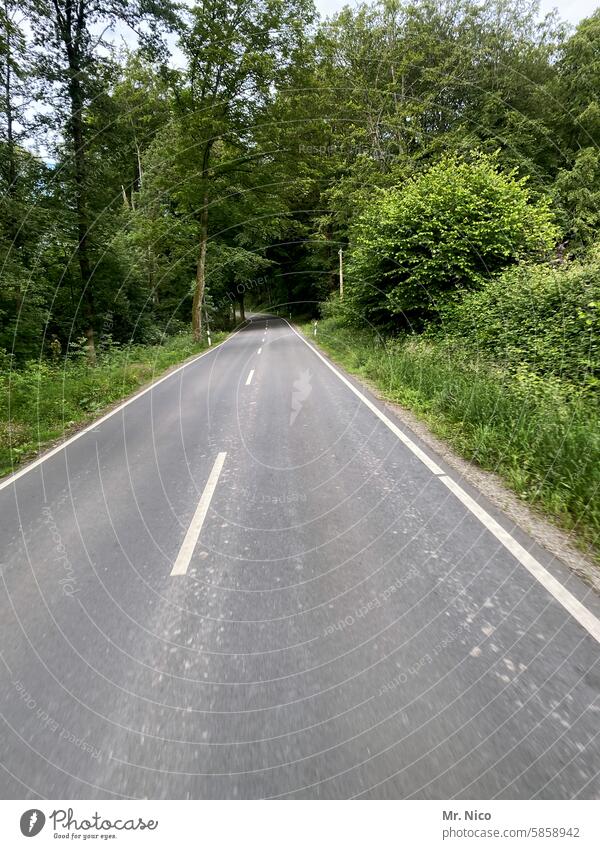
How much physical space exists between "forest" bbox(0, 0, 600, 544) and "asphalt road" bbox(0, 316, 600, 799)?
1.43m

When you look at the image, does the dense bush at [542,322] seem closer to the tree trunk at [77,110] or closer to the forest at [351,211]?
the forest at [351,211]

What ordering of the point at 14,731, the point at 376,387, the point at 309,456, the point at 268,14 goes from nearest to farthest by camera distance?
the point at 14,731 → the point at 309,456 → the point at 376,387 → the point at 268,14

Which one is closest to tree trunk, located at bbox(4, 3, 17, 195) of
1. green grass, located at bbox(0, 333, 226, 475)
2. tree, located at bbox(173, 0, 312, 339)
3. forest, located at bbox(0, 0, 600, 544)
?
forest, located at bbox(0, 0, 600, 544)

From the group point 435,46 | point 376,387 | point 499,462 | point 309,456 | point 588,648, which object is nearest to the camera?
point 588,648

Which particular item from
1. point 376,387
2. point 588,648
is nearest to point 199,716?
point 588,648

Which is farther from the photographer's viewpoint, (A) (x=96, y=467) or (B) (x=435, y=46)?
(B) (x=435, y=46)

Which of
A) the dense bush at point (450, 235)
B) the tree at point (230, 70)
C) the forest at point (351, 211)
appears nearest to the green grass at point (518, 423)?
the forest at point (351, 211)

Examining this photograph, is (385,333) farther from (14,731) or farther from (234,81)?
(234,81)

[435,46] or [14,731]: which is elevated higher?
[435,46]

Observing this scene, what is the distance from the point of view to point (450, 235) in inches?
417

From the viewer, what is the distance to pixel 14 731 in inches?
72.9

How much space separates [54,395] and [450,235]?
11140mm

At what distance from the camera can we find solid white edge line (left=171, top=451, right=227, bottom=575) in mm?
3080

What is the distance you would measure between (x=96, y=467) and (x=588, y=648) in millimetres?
Result: 5656
